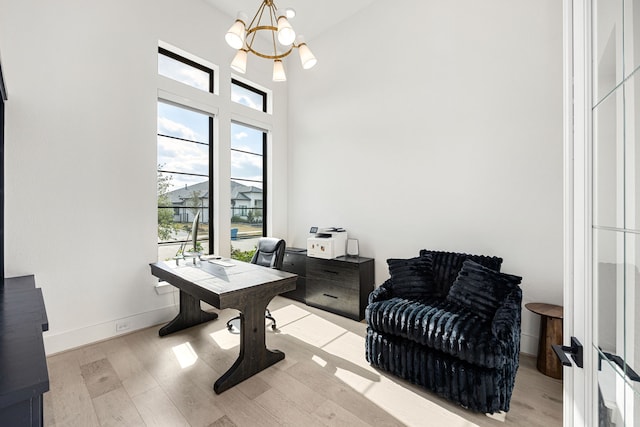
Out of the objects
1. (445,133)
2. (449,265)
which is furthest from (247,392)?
(445,133)

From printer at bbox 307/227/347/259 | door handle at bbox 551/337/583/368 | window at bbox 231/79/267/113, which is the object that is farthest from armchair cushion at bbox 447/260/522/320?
window at bbox 231/79/267/113

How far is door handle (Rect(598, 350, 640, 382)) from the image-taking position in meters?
0.63

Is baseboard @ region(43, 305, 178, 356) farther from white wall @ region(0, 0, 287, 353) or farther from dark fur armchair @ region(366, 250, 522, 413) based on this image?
dark fur armchair @ region(366, 250, 522, 413)

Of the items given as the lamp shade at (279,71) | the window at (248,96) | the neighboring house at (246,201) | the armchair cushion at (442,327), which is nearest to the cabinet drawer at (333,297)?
the armchair cushion at (442,327)

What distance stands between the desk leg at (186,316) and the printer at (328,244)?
58.3 inches

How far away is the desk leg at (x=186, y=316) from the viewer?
290 centimetres

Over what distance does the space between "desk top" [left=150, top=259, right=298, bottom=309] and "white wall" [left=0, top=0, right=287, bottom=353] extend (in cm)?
49

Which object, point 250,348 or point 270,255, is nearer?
point 250,348

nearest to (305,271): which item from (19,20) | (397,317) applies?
(397,317)

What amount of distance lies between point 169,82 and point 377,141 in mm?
2577

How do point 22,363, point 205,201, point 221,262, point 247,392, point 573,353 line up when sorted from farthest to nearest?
point 205,201
point 221,262
point 247,392
point 22,363
point 573,353

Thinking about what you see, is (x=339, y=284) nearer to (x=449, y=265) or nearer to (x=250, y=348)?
(x=449, y=265)

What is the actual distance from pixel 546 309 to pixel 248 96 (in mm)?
4435

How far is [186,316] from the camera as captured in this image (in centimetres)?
303
